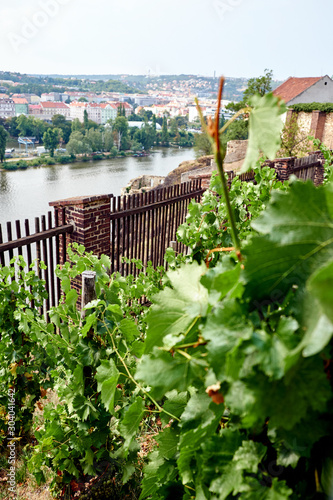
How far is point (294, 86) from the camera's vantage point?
124ft

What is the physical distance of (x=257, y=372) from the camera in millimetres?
601

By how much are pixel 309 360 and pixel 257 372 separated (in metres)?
0.08

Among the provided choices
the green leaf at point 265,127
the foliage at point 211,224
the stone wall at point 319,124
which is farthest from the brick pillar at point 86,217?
the stone wall at point 319,124

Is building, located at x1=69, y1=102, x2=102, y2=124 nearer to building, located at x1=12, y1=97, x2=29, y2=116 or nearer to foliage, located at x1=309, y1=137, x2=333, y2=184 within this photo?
building, located at x1=12, y1=97, x2=29, y2=116

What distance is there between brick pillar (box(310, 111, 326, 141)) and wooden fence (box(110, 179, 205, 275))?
77.4 ft

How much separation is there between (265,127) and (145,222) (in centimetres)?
623

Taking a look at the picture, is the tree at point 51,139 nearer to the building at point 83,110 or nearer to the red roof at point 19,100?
the red roof at point 19,100

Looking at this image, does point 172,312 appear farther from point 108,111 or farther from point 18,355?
point 108,111

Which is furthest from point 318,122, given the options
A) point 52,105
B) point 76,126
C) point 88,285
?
point 52,105

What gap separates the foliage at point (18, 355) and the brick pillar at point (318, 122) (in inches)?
1122

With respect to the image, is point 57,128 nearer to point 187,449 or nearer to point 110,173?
point 110,173

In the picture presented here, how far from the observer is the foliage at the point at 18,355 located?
3.01m

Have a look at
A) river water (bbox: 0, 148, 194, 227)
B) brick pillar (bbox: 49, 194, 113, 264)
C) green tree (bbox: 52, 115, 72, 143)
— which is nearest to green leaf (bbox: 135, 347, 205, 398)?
brick pillar (bbox: 49, 194, 113, 264)

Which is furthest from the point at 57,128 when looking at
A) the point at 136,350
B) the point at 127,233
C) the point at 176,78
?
the point at 136,350
